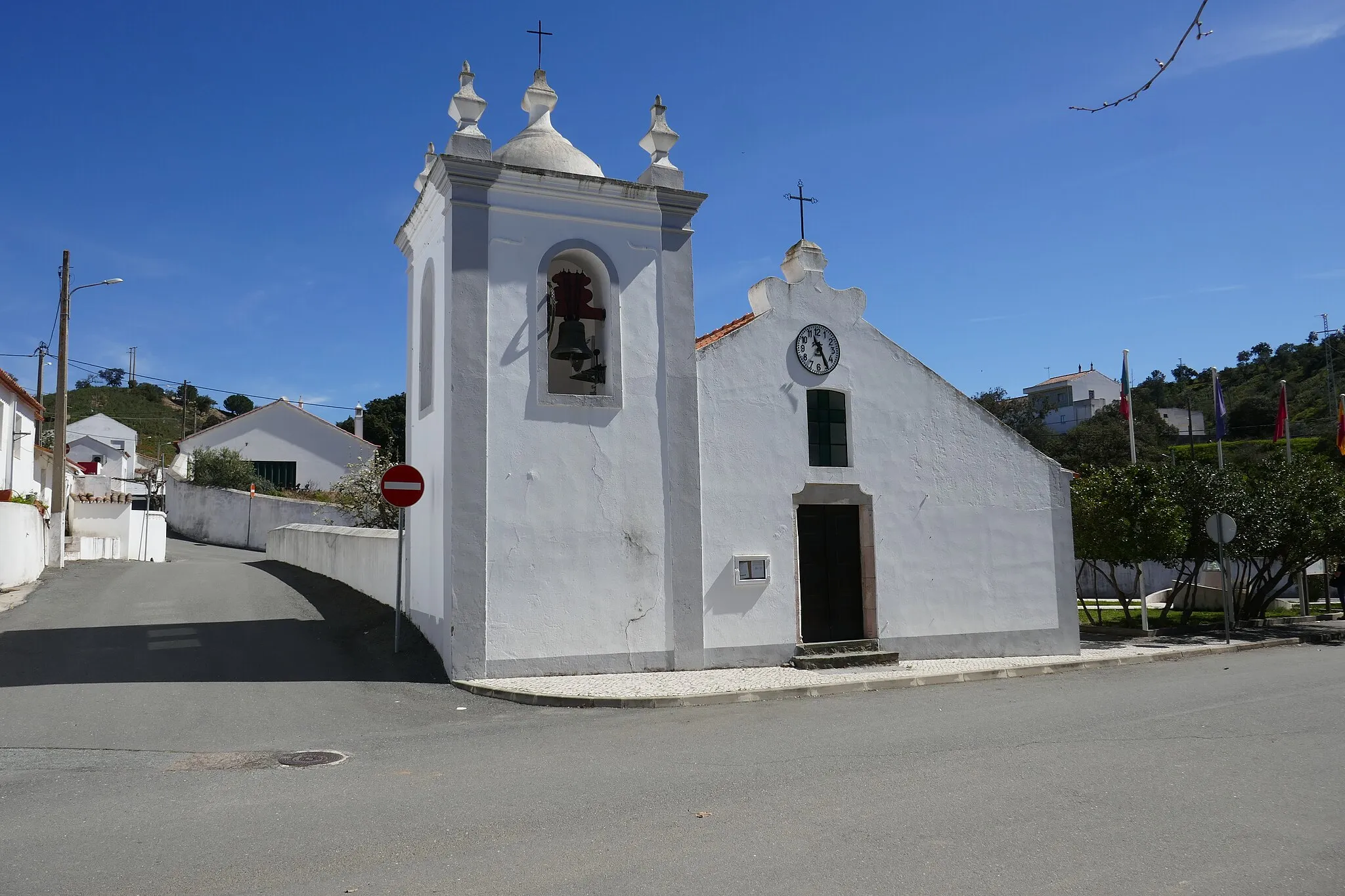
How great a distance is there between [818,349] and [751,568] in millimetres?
3521

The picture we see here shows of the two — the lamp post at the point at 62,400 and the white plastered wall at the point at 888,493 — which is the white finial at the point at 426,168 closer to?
the white plastered wall at the point at 888,493

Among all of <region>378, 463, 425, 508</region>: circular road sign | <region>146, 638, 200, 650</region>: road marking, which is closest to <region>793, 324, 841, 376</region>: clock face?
<region>378, 463, 425, 508</region>: circular road sign

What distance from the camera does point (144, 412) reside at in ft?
271

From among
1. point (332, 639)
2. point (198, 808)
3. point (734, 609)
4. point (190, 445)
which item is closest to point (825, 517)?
point (734, 609)

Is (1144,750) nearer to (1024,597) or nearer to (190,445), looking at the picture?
(1024,597)

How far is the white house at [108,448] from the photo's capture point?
43.9 m

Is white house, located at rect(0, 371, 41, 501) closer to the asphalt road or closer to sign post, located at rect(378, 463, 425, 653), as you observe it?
the asphalt road

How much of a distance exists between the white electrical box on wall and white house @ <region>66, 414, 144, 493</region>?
123 feet

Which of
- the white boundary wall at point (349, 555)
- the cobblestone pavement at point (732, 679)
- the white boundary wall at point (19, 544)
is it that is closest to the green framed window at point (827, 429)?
the cobblestone pavement at point (732, 679)

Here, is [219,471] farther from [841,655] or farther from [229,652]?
[841,655]

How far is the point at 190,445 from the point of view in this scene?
157 feet

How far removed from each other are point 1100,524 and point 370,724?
1472 centimetres

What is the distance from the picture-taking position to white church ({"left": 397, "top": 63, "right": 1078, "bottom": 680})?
11.7m

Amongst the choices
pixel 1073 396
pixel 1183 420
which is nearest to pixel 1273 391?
pixel 1183 420
